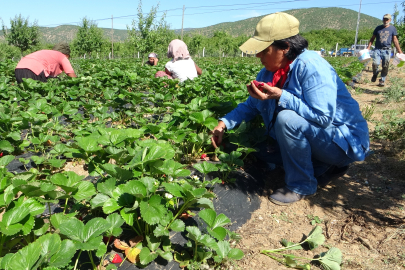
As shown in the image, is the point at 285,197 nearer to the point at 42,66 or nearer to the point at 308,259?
the point at 308,259

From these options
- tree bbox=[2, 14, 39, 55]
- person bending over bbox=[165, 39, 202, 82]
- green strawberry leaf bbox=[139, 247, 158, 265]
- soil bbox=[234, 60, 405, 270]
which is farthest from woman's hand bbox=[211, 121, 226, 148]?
tree bbox=[2, 14, 39, 55]

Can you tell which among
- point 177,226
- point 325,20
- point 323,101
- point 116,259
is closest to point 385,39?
point 323,101

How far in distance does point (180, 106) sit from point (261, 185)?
112 cm

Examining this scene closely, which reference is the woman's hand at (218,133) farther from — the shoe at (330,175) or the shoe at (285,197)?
the shoe at (330,175)

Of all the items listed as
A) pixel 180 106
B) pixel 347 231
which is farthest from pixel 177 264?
pixel 180 106

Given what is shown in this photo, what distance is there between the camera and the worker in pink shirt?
497 cm

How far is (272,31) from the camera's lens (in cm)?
208

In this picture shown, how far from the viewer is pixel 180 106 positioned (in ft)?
10.1

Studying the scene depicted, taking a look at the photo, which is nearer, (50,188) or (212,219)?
(50,188)

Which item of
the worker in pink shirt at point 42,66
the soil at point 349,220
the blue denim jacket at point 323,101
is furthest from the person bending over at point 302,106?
the worker in pink shirt at point 42,66

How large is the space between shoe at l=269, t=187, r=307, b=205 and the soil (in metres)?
0.04

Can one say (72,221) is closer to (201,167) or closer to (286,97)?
(201,167)

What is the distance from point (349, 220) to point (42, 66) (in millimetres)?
5031

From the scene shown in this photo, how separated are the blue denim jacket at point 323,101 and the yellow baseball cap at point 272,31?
8.1 inches
